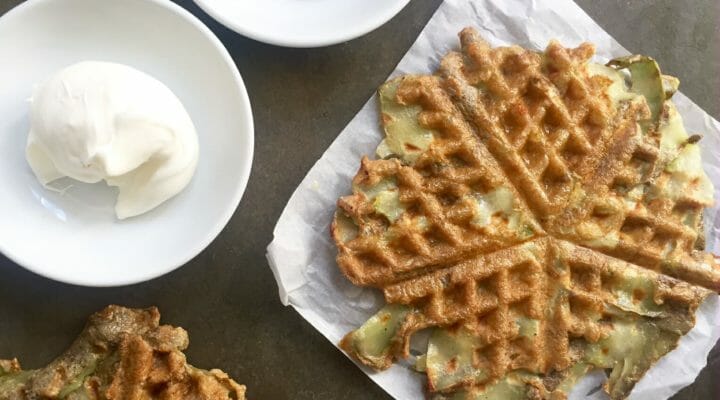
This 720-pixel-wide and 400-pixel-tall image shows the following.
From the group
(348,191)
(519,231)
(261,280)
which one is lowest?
(261,280)

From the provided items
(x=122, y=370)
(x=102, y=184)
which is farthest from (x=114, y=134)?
(x=122, y=370)

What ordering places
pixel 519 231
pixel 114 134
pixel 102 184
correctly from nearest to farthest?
pixel 114 134 < pixel 102 184 < pixel 519 231

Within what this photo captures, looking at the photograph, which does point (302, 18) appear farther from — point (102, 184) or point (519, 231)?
point (519, 231)

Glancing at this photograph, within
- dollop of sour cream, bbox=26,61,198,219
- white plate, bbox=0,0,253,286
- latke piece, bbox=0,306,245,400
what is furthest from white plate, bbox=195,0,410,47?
latke piece, bbox=0,306,245,400

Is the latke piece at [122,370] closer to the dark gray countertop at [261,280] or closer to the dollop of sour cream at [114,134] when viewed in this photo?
the dark gray countertop at [261,280]

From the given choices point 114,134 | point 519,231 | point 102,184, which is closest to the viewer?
point 114,134

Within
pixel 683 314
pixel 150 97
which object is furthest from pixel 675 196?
pixel 150 97

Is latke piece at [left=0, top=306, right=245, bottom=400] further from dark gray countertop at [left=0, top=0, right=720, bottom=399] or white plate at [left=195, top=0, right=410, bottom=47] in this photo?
white plate at [left=195, top=0, right=410, bottom=47]

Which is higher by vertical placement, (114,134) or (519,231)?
(519,231)

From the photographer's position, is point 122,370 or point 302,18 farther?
point 302,18
